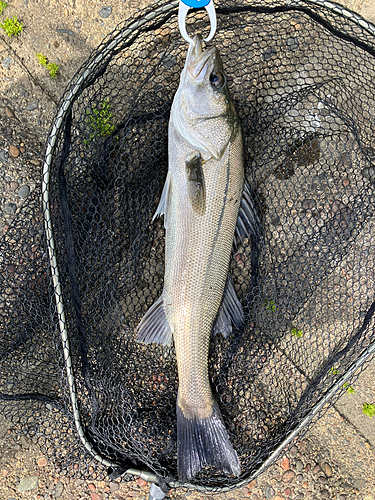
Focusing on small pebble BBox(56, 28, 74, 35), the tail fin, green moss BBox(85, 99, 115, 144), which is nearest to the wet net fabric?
green moss BBox(85, 99, 115, 144)

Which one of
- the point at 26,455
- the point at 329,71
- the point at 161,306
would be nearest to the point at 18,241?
the point at 161,306

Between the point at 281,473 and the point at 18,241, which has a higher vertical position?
the point at 18,241

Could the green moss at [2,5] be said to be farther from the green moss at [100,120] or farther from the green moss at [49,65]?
the green moss at [100,120]

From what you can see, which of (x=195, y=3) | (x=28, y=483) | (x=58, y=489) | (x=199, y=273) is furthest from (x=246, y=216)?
(x=28, y=483)

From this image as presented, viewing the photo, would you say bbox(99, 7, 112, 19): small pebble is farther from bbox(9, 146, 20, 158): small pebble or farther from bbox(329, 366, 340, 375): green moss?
bbox(329, 366, 340, 375): green moss

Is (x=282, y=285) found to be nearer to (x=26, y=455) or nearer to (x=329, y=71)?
(x=329, y=71)

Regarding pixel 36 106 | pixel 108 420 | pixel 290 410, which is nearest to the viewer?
pixel 108 420

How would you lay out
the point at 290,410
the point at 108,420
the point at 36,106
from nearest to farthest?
the point at 108,420 < the point at 290,410 < the point at 36,106
